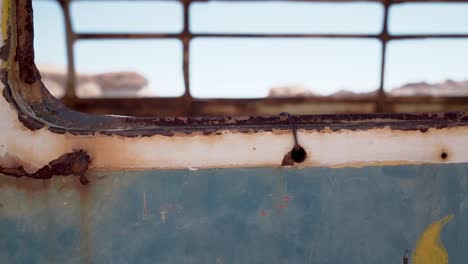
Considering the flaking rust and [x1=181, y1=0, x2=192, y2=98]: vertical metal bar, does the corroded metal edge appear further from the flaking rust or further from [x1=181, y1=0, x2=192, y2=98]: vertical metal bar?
[x1=181, y1=0, x2=192, y2=98]: vertical metal bar

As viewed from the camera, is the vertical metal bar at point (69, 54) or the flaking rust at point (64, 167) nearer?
the flaking rust at point (64, 167)

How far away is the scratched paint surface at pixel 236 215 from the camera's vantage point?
1060mm

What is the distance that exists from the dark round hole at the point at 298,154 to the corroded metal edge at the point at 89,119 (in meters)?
0.06

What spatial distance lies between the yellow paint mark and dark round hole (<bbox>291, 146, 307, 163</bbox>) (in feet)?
1.38

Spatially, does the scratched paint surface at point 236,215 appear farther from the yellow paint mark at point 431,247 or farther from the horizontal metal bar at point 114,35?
the horizontal metal bar at point 114,35

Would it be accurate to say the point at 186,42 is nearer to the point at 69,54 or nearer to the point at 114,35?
the point at 114,35

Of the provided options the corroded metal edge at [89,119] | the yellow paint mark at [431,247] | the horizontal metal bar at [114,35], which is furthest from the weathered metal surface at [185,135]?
the horizontal metal bar at [114,35]

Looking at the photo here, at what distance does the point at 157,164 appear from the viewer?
1085 mm

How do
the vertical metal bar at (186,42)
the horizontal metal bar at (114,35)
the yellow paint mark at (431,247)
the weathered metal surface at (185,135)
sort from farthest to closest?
the horizontal metal bar at (114,35) < the vertical metal bar at (186,42) < the yellow paint mark at (431,247) < the weathered metal surface at (185,135)

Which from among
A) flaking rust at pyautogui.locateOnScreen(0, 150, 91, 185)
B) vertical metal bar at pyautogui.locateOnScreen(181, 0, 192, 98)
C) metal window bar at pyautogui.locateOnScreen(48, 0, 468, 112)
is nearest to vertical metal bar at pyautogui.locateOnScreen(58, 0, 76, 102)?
metal window bar at pyautogui.locateOnScreen(48, 0, 468, 112)

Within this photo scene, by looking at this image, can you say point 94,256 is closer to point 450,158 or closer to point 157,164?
point 157,164

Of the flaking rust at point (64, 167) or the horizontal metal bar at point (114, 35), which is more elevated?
the horizontal metal bar at point (114, 35)

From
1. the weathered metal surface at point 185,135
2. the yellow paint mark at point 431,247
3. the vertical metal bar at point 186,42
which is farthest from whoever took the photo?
the vertical metal bar at point 186,42

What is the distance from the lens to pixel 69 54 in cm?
165
